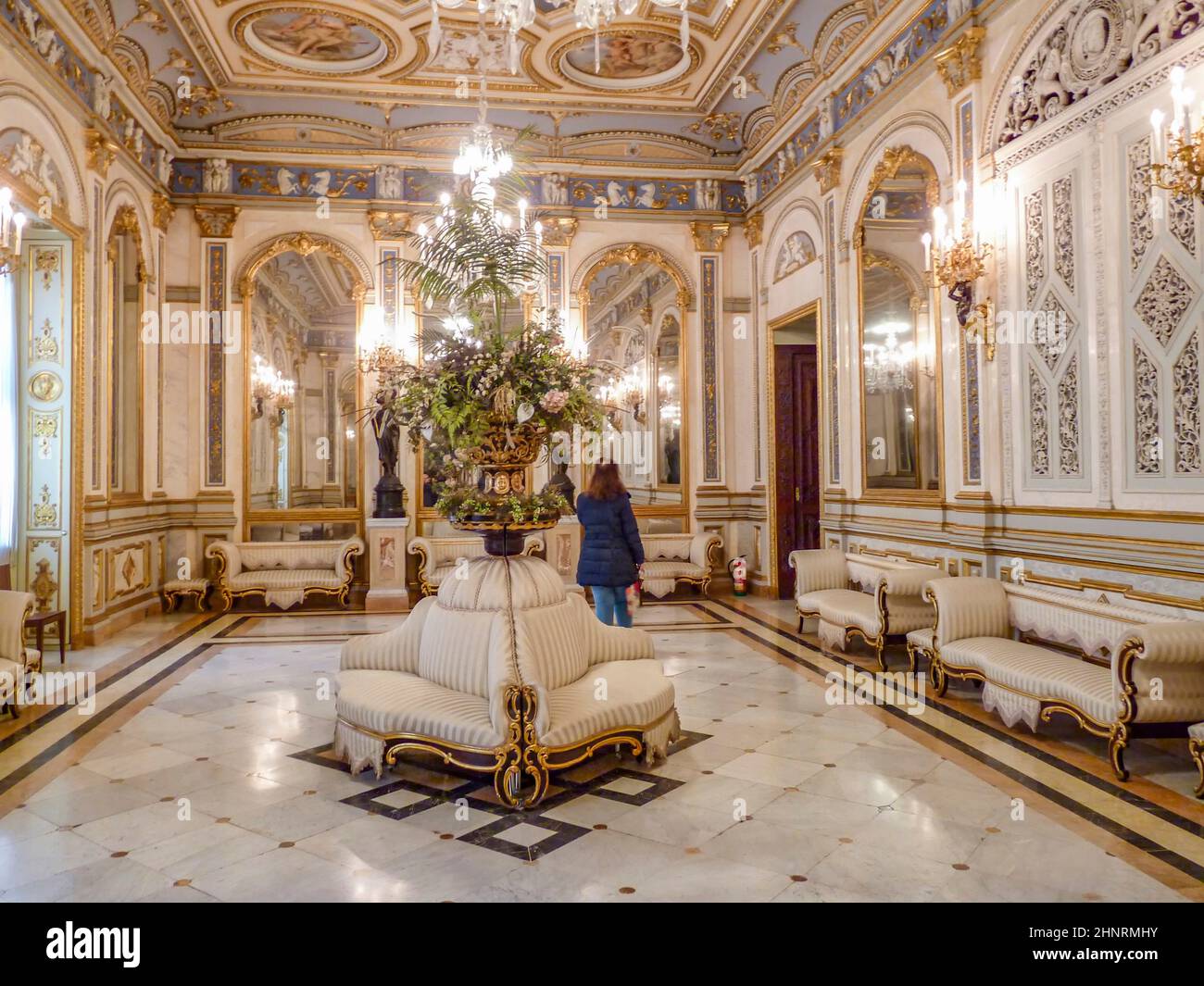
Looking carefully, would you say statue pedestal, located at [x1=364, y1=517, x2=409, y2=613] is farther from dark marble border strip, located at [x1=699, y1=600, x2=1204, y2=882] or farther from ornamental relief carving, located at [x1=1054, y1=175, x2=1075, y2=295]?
ornamental relief carving, located at [x1=1054, y1=175, x2=1075, y2=295]

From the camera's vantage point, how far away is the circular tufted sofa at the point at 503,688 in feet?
11.7

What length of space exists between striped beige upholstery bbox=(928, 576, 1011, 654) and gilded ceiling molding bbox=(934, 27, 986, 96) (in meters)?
3.63

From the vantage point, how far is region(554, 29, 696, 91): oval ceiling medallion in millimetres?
8406

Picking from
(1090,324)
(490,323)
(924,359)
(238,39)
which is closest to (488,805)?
(490,323)

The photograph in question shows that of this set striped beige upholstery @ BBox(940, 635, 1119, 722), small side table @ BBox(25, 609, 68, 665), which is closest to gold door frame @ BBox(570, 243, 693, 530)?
striped beige upholstery @ BBox(940, 635, 1119, 722)

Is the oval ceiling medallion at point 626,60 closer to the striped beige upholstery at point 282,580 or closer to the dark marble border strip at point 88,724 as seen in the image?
the striped beige upholstery at point 282,580

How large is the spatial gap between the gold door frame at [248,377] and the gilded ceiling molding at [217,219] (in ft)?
1.34

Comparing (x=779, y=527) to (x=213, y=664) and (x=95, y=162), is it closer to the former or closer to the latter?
(x=213, y=664)

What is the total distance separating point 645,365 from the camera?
38.5 ft

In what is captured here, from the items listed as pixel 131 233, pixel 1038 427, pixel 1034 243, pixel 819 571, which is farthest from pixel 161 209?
pixel 1038 427

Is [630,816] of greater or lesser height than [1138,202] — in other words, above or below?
Answer: below

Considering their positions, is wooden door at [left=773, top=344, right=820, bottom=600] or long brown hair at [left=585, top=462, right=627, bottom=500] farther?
wooden door at [left=773, top=344, right=820, bottom=600]

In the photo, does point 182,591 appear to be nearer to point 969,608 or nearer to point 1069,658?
point 969,608

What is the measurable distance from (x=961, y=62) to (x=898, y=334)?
2.23 m
